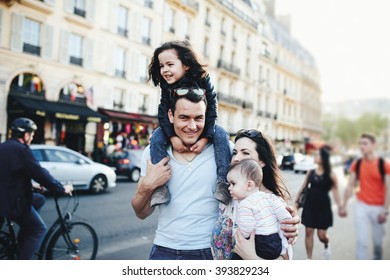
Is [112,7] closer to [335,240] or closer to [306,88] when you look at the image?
[306,88]

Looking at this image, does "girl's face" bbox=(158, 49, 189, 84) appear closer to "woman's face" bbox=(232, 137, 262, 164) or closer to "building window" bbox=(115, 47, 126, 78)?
"woman's face" bbox=(232, 137, 262, 164)

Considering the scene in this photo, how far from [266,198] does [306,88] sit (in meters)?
1.27

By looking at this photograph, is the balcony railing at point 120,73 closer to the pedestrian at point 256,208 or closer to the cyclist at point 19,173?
the cyclist at point 19,173

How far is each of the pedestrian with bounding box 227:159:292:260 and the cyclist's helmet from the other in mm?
1501

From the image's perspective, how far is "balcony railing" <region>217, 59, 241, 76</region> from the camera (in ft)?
8.71

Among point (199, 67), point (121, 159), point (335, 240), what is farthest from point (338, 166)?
point (121, 159)

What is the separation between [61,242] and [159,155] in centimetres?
154

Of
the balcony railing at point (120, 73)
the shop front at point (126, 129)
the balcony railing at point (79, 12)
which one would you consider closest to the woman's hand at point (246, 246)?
the shop front at point (126, 129)

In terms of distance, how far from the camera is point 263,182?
1594mm

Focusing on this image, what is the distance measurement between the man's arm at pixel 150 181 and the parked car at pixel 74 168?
121 cm

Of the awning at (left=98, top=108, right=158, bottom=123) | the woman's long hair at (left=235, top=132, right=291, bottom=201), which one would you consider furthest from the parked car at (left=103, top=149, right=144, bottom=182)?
the woman's long hair at (left=235, top=132, right=291, bottom=201)

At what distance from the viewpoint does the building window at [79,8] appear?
7.95ft

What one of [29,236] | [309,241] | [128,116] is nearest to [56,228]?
[29,236]
